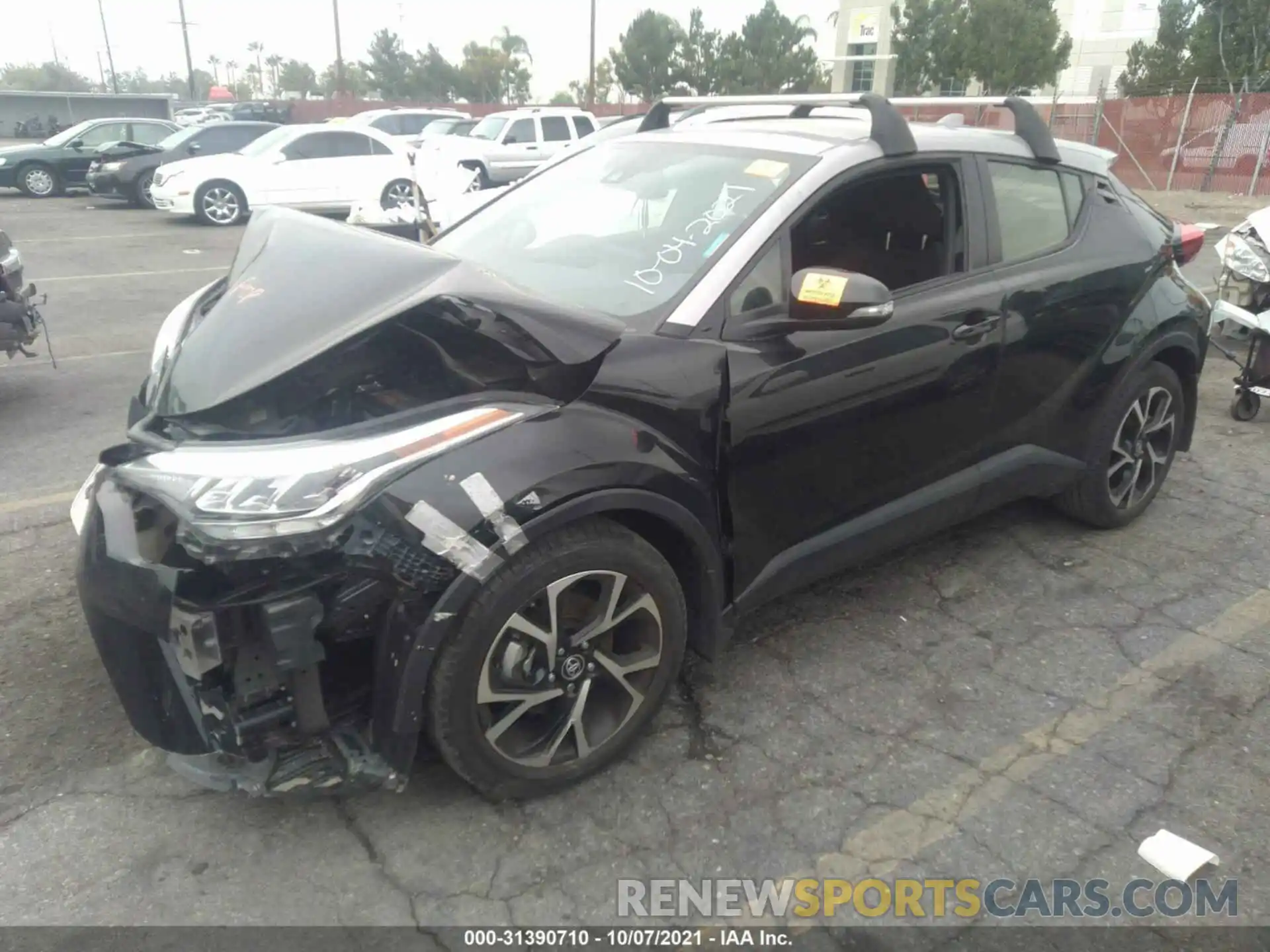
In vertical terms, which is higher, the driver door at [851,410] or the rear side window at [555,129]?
the rear side window at [555,129]

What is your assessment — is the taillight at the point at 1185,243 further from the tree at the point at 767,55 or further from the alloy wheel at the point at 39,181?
the tree at the point at 767,55

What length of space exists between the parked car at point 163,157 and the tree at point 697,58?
1505 inches

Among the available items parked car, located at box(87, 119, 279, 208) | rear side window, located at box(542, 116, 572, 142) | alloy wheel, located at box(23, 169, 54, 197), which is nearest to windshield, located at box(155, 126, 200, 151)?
parked car, located at box(87, 119, 279, 208)

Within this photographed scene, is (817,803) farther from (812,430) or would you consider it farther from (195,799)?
(195,799)

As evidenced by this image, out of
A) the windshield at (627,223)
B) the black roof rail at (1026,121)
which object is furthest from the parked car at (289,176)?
the black roof rail at (1026,121)

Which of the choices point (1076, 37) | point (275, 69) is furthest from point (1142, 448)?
point (275, 69)

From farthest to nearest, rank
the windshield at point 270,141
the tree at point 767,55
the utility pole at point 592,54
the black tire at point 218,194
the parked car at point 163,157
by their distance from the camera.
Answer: the tree at point 767,55 → the utility pole at point 592,54 → the parked car at point 163,157 → the windshield at point 270,141 → the black tire at point 218,194

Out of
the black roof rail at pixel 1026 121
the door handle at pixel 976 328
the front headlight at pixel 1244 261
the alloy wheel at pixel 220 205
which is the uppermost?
the black roof rail at pixel 1026 121

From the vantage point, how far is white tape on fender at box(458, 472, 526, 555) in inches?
88.8

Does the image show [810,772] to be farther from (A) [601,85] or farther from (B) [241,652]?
(A) [601,85]

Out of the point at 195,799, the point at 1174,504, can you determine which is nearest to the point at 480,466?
the point at 195,799

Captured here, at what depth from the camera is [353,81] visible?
7600cm

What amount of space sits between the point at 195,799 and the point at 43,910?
0.43 m

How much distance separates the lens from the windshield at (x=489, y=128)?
19.9 metres
